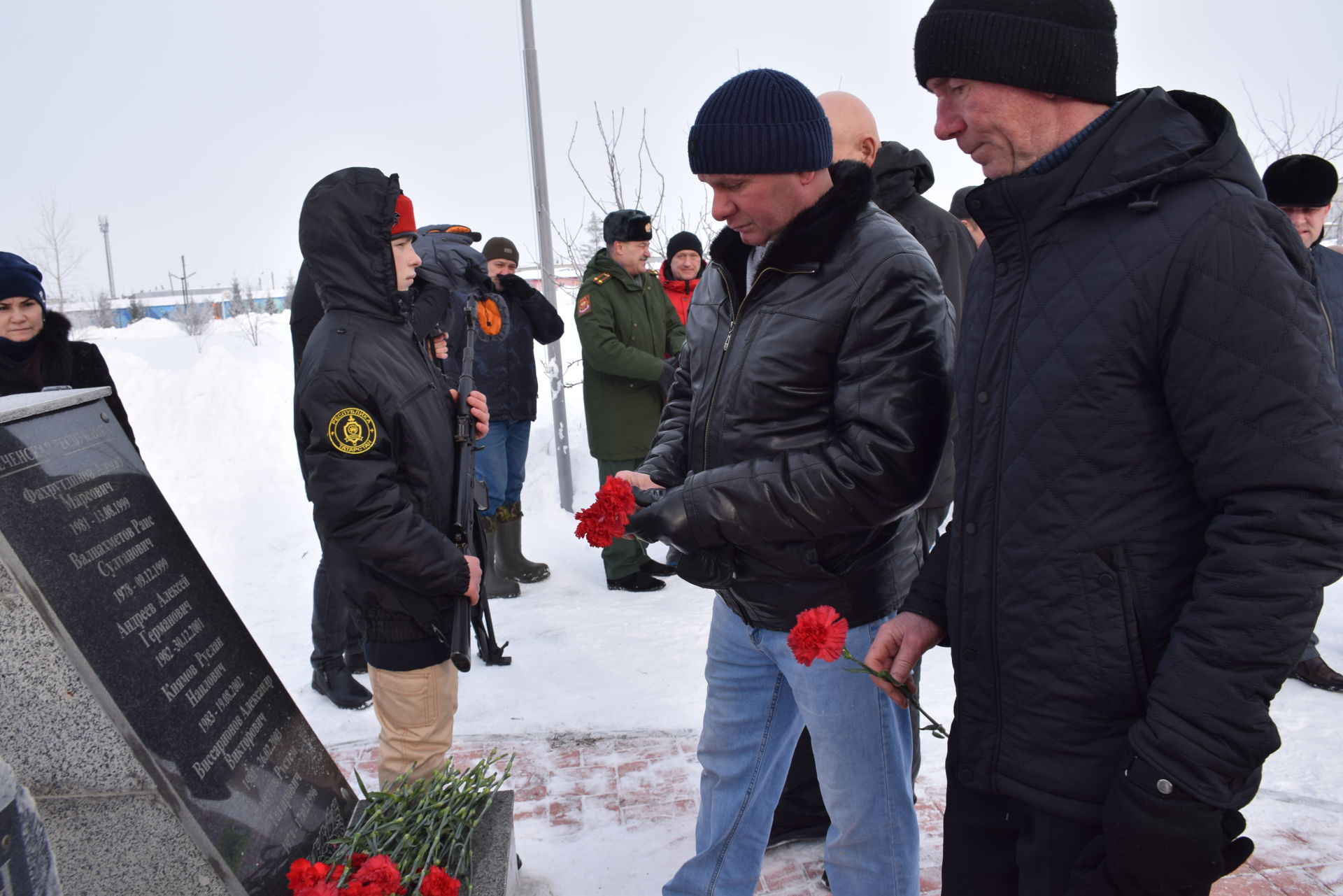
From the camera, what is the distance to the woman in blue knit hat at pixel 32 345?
3828 mm

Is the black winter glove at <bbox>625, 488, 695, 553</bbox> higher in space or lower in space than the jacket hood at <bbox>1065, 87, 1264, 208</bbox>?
lower

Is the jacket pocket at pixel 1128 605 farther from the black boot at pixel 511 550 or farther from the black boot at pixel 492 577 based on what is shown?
the black boot at pixel 511 550

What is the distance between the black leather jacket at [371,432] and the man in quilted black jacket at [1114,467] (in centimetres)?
159

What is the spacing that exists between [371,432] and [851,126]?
1.89 m

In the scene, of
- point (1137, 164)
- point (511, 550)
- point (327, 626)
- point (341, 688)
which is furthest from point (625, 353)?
point (1137, 164)

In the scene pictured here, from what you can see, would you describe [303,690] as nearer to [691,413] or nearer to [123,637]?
[123,637]

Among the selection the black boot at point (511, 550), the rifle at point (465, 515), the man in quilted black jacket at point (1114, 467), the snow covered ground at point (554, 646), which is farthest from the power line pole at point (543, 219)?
the man in quilted black jacket at point (1114, 467)

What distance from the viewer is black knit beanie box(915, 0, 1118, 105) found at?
151 centimetres

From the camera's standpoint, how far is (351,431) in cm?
255

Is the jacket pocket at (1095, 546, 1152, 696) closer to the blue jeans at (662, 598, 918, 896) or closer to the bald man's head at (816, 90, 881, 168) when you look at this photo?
the blue jeans at (662, 598, 918, 896)

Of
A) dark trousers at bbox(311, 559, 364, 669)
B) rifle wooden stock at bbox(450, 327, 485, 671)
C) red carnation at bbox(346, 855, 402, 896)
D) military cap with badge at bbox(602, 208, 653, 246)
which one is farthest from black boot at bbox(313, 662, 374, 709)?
military cap with badge at bbox(602, 208, 653, 246)

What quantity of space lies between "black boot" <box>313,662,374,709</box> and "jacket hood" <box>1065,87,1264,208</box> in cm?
393

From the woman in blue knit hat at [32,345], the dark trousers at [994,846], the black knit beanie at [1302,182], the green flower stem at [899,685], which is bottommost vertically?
the dark trousers at [994,846]

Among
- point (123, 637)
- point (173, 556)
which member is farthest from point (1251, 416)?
point (173, 556)
